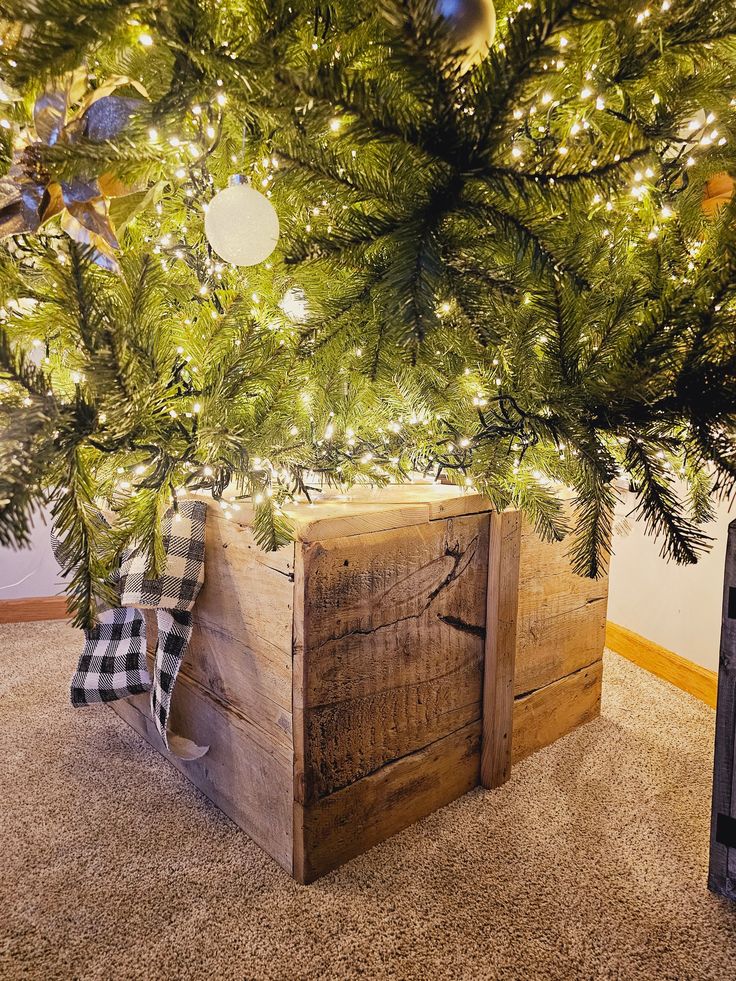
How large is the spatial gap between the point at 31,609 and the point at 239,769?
1.38 metres

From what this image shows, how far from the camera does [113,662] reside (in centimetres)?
117

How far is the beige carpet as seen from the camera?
0.78 m

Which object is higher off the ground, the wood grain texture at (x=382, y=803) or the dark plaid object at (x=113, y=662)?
the dark plaid object at (x=113, y=662)

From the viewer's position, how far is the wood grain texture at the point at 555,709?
48.6 inches

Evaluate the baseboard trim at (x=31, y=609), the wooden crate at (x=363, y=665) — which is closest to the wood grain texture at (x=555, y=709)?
the wooden crate at (x=363, y=665)

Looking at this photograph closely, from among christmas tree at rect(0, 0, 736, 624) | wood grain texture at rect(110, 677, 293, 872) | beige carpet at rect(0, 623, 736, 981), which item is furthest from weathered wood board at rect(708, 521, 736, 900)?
wood grain texture at rect(110, 677, 293, 872)

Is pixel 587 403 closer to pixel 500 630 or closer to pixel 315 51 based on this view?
pixel 315 51

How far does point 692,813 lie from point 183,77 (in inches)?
54.2

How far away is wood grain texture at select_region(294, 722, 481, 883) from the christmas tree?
0.49m

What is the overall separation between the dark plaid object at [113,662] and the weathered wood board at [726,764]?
1.02m

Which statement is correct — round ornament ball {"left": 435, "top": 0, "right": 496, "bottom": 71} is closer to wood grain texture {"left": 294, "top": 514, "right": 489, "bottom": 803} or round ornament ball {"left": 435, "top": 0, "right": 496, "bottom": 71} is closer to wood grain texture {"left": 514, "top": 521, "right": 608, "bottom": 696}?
wood grain texture {"left": 294, "top": 514, "right": 489, "bottom": 803}

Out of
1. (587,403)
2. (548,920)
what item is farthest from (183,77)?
(548,920)

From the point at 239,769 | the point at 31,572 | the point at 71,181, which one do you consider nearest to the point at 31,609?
the point at 31,572

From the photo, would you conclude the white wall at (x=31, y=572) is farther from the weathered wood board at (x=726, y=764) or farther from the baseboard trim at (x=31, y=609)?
the weathered wood board at (x=726, y=764)
